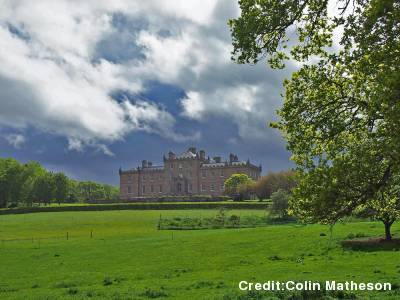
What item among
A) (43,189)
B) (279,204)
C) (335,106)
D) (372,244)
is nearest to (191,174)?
(43,189)

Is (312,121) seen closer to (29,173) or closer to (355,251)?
(355,251)

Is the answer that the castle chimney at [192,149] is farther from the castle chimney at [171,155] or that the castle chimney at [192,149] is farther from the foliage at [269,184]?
the foliage at [269,184]

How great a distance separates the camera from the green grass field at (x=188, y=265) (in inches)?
866

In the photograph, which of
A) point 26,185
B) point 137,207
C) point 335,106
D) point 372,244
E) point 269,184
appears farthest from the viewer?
point 26,185

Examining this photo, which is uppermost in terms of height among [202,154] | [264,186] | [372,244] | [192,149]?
[192,149]

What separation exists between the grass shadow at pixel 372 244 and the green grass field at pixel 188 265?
104 cm

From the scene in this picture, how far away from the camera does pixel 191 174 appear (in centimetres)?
18938

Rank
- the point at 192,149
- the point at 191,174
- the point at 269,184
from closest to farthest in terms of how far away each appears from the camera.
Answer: the point at 269,184, the point at 191,174, the point at 192,149

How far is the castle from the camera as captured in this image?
185m

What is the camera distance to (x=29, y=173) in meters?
154

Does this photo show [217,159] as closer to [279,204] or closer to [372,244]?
[279,204]

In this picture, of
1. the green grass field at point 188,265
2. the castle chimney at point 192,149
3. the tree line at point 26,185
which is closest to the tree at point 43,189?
the tree line at point 26,185

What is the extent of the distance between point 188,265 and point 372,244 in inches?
556

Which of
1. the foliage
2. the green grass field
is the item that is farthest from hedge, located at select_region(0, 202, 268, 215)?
the green grass field
